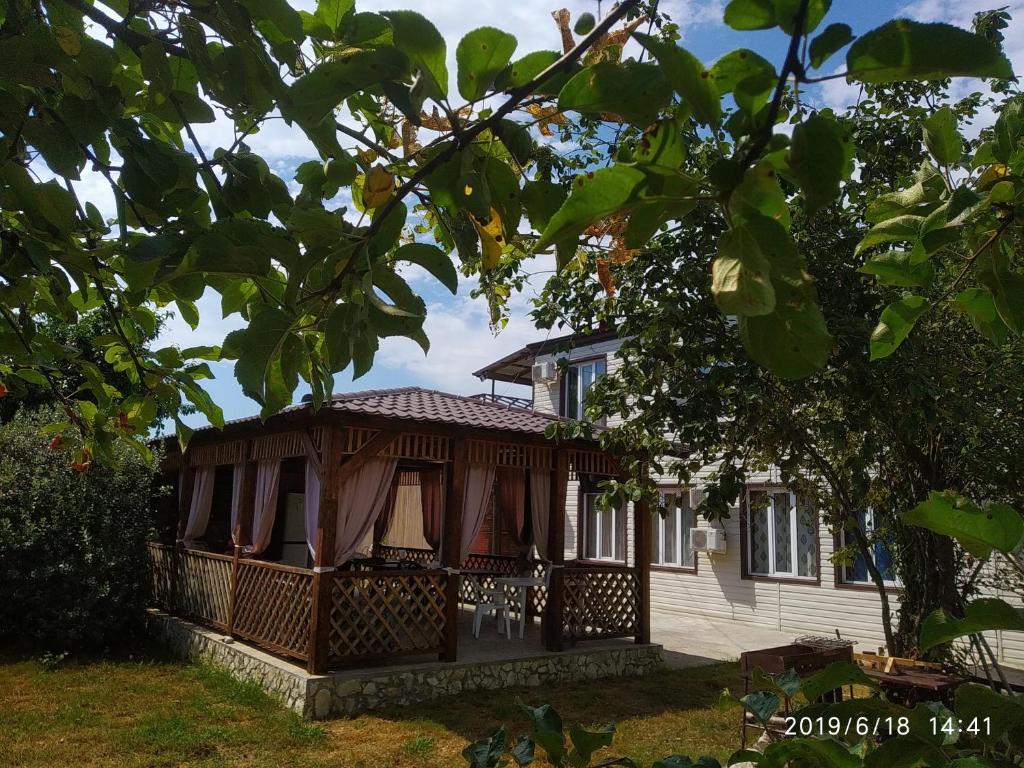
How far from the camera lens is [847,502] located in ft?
18.4

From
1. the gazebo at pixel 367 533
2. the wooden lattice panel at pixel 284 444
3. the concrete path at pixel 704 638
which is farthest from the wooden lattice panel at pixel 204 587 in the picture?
the concrete path at pixel 704 638

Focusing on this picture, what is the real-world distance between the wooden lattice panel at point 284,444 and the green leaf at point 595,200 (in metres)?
6.73

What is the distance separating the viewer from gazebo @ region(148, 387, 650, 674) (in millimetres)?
6879

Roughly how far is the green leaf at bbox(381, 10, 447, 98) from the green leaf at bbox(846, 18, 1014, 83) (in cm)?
34

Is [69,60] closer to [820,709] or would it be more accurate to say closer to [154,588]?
[820,709]

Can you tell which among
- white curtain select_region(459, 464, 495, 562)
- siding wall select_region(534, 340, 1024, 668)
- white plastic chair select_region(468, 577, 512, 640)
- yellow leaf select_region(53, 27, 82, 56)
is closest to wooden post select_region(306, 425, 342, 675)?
white curtain select_region(459, 464, 495, 562)

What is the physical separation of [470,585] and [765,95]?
36.5 ft

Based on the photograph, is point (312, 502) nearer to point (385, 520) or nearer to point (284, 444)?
point (284, 444)

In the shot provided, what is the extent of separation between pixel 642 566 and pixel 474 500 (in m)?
2.47

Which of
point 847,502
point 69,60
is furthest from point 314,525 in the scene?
point 69,60

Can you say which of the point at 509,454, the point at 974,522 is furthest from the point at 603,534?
the point at 974,522

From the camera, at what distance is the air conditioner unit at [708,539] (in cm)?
1166

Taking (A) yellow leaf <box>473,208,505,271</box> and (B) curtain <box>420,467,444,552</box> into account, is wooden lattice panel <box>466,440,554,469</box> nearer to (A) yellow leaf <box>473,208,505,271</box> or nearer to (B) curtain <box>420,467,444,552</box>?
(B) curtain <box>420,467,444,552</box>

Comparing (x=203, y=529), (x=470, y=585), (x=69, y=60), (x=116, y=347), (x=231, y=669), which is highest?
(x=69, y=60)
